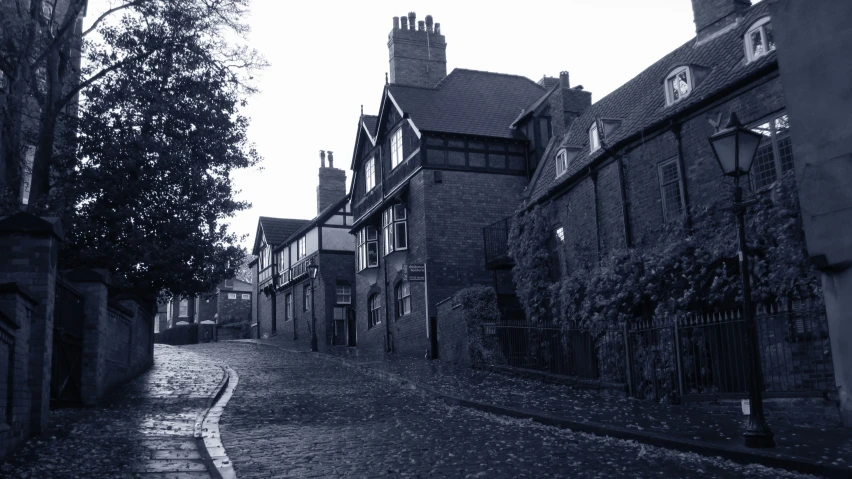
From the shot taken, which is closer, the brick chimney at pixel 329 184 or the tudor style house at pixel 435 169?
the tudor style house at pixel 435 169

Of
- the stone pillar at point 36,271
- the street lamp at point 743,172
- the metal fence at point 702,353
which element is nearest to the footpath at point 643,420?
the metal fence at point 702,353

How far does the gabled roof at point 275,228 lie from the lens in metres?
54.4

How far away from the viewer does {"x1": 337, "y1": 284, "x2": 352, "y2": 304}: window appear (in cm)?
4266

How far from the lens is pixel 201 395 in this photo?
15.6 m

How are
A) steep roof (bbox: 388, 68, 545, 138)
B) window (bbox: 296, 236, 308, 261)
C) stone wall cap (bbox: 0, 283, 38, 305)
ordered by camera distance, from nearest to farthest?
stone wall cap (bbox: 0, 283, 38, 305)
steep roof (bbox: 388, 68, 545, 138)
window (bbox: 296, 236, 308, 261)

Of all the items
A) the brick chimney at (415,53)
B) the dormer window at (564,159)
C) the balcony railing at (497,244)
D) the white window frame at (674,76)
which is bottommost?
the balcony railing at (497,244)

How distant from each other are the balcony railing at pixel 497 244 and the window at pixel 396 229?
374 centimetres

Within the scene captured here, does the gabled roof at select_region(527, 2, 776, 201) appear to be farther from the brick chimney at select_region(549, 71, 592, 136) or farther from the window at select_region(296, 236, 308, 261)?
the window at select_region(296, 236, 308, 261)

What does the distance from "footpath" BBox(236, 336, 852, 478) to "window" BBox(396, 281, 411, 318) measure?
32.3ft

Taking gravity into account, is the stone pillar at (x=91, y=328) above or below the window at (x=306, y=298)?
below

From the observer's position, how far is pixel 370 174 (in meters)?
35.2

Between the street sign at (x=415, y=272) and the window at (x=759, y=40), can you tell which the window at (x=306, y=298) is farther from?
the window at (x=759, y=40)

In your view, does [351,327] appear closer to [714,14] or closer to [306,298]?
[306,298]

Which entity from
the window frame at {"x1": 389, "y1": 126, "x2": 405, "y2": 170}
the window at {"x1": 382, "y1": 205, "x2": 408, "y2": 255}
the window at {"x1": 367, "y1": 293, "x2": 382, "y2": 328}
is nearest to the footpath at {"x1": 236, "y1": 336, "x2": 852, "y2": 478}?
the window at {"x1": 382, "y1": 205, "x2": 408, "y2": 255}
